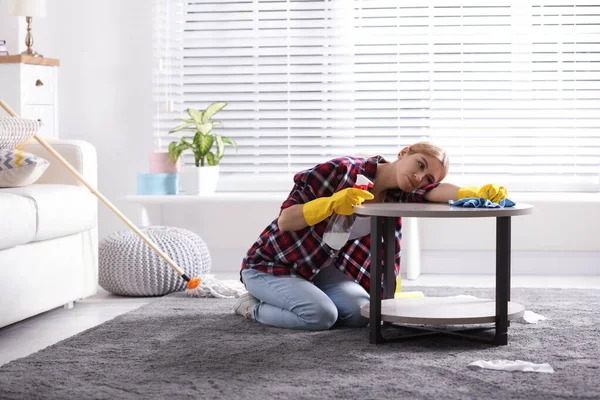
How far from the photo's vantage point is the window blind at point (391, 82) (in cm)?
469

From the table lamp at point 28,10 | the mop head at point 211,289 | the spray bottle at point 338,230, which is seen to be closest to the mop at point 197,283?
the mop head at point 211,289

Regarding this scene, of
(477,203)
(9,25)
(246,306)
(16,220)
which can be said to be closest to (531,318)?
(477,203)

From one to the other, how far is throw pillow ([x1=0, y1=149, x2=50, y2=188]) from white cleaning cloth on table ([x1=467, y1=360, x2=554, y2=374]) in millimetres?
1723

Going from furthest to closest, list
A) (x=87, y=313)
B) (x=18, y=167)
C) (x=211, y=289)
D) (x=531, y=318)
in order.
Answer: (x=211, y=289), (x=87, y=313), (x=18, y=167), (x=531, y=318)

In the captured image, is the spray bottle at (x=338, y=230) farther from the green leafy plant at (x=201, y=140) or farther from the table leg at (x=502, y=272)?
the green leafy plant at (x=201, y=140)

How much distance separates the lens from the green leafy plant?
14.9ft

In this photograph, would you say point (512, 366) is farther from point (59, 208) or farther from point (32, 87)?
point (32, 87)

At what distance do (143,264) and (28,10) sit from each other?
4.94ft

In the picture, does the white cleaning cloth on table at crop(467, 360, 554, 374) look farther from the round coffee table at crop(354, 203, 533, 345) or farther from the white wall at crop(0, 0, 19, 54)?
the white wall at crop(0, 0, 19, 54)

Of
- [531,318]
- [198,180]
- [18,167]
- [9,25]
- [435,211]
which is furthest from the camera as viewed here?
[9,25]

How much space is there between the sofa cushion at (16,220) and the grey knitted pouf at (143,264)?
790mm

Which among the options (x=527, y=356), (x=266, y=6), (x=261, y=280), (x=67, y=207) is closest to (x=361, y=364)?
(x=527, y=356)

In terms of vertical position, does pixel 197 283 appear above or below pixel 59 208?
below

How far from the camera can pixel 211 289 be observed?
367 cm
